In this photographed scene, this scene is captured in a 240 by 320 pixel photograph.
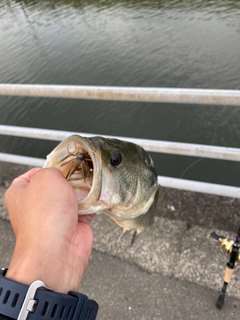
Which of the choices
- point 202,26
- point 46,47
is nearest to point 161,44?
point 202,26

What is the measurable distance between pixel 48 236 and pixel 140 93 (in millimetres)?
1337

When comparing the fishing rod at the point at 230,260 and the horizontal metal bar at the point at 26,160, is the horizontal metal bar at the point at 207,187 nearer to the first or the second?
the fishing rod at the point at 230,260

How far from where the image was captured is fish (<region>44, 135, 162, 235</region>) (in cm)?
145

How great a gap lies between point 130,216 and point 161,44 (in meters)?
8.44

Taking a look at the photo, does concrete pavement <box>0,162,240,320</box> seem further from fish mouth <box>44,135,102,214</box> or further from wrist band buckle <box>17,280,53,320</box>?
wrist band buckle <box>17,280,53,320</box>

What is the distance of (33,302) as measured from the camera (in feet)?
3.54

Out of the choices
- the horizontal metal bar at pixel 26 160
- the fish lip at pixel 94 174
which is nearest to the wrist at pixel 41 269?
the fish lip at pixel 94 174

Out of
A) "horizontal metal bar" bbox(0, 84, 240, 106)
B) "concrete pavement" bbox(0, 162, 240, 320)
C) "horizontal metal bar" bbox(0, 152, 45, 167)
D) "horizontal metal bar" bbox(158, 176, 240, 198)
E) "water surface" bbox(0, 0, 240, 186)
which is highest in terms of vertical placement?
"horizontal metal bar" bbox(0, 84, 240, 106)

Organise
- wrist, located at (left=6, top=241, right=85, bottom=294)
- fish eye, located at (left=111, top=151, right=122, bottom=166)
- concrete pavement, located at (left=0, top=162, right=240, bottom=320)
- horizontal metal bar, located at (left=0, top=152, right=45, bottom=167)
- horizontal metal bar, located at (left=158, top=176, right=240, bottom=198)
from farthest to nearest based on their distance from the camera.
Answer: horizontal metal bar, located at (left=0, top=152, right=45, bottom=167) → horizontal metal bar, located at (left=158, top=176, right=240, bottom=198) → concrete pavement, located at (left=0, top=162, right=240, bottom=320) → fish eye, located at (left=111, top=151, right=122, bottom=166) → wrist, located at (left=6, top=241, right=85, bottom=294)

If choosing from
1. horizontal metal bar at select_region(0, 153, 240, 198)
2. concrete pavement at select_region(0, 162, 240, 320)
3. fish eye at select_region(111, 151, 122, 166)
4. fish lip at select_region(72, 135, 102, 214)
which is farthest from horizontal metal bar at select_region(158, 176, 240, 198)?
fish lip at select_region(72, 135, 102, 214)

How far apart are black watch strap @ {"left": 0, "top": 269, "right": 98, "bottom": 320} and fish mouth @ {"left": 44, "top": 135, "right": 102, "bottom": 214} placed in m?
0.44

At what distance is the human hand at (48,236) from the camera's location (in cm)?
122

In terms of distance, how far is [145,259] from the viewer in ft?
8.49

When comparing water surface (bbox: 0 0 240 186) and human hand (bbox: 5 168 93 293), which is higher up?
human hand (bbox: 5 168 93 293)
